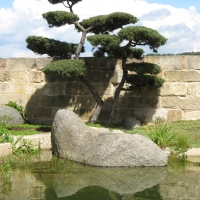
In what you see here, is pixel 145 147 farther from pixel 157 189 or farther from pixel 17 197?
pixel 17 197

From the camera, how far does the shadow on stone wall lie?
1071 cm

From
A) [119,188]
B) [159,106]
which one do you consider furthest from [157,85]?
[119,188]

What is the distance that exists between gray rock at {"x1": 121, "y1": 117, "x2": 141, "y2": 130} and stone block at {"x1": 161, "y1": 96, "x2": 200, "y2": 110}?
2.78ft

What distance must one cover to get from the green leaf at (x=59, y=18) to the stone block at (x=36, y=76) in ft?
5.49

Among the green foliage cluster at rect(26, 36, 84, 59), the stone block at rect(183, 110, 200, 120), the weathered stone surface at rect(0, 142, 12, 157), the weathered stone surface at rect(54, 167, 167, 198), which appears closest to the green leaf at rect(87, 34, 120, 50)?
the green foliage cluster at rect(26, 36, 84, 59)

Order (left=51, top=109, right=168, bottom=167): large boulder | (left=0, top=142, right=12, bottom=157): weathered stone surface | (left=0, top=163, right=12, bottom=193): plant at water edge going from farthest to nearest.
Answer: (left=0, top=142, right=12, bottom=157): weathered stone surface, (left=51, top=109, right=168, bottom=167): large boulder, (left=0, top=163, right=12, bottom=193): plant at water edge

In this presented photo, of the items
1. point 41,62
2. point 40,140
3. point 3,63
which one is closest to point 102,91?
point 41,62

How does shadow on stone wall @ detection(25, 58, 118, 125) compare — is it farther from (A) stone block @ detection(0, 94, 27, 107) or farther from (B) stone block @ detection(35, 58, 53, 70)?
(B) stone block @ detection(35, 58, 53, 70)

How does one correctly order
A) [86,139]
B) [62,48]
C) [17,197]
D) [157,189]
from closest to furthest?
[17,197] → [157,189] → [86,139] → [62,48]

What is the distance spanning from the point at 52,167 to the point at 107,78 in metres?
4.66

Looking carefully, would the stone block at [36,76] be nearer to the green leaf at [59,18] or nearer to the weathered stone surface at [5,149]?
the green leaf at [59,18]

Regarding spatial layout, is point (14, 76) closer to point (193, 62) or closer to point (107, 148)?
point (193, 62)

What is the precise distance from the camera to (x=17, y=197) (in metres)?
4.77

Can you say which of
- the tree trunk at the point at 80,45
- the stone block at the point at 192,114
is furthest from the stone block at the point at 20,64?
the stone block at the point at 192,114
